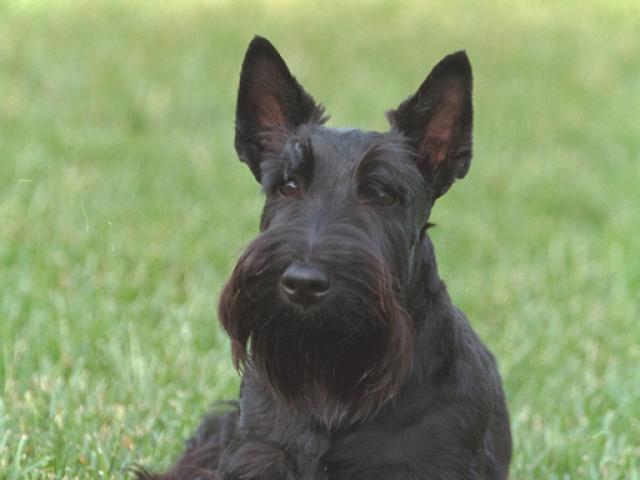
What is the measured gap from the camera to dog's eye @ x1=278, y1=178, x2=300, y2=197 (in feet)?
13.1

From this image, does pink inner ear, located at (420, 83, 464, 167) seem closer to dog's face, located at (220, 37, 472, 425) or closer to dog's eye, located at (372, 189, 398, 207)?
dog's face, located at (220, 37, 472, 425)

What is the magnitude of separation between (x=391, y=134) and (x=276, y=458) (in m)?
1.21

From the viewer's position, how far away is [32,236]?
771 centimetres

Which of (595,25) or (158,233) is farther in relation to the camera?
(595,25)

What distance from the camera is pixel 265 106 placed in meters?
4.39

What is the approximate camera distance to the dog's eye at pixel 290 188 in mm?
3998

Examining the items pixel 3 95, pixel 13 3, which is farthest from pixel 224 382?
pixel 13 3

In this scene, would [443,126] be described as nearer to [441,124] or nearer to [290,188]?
[441,124]

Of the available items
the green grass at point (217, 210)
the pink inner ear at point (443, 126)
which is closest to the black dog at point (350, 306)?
the pink inner ear at point (443, 126)

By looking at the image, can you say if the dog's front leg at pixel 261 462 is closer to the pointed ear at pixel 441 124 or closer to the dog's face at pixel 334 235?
the dog's face at pixel 334 235

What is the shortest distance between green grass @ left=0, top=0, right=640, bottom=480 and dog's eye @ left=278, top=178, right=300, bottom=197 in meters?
1.34

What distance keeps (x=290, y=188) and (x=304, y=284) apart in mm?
579

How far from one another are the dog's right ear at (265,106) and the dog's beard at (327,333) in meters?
0.68

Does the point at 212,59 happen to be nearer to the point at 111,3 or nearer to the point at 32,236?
the point at 111,3
